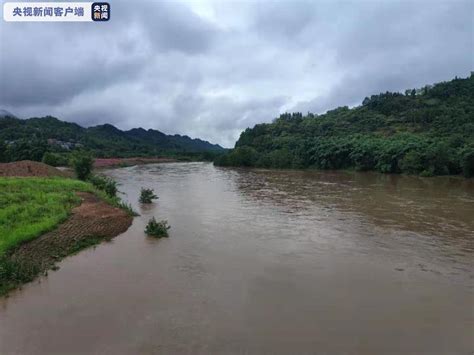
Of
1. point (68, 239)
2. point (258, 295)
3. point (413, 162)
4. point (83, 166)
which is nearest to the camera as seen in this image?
point (258, 295)

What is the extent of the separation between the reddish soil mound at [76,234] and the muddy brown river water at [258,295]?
1.73ft

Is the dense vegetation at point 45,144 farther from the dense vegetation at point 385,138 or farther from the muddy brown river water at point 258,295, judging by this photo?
the muddy brown river water at point 258,295

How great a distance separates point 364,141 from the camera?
55094mm

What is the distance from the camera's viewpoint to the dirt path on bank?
9484 mm

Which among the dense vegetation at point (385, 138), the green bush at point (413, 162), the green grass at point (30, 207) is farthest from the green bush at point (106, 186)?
the green bush at point (413, 162)

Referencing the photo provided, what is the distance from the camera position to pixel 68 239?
444 inches

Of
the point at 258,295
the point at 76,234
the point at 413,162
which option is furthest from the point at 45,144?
the point at 258,295

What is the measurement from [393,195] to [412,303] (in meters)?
19.5

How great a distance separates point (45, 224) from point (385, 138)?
55.9 m

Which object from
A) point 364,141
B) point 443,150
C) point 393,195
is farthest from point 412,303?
point 364,141

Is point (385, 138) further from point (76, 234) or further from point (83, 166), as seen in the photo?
point (76, 234)

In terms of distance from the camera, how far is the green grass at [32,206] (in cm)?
1052

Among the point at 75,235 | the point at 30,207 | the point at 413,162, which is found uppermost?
the point at 413,162

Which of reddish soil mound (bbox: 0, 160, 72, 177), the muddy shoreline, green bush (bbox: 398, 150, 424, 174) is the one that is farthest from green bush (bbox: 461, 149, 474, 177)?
reddish soil mound (bbox: 0, 160, 72, 177)
